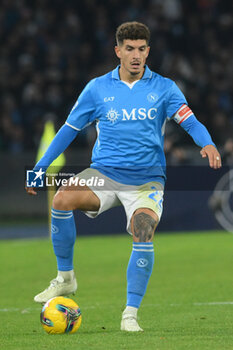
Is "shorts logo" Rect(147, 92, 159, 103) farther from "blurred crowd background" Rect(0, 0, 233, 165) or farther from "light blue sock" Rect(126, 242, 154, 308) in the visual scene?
"blurred crowd background" Rect(0, 0, 233, 165)

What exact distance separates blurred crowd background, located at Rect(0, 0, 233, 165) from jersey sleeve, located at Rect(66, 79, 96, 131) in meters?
11.9

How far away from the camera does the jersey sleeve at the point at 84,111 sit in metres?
7.16

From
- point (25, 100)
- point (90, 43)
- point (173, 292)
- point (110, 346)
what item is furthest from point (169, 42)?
point (110, 346)

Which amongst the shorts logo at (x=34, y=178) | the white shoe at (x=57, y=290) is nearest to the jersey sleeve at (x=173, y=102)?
the shorts logo at (x=34, y=178)

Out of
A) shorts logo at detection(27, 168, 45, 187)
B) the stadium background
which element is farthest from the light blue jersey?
the stadium background

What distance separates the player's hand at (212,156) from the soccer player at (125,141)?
128 mm

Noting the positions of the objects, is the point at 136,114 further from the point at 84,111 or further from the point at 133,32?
the point at 133,32

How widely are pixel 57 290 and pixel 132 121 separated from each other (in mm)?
1462

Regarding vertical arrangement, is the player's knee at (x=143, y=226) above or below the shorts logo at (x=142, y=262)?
above

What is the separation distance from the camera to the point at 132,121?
7020 millimetres

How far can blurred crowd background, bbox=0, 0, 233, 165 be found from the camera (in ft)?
66.7

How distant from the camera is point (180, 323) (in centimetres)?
730

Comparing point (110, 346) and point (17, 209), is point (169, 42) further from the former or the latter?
point (110, 346)

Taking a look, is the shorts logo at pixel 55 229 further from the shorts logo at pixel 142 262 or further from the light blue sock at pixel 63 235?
the shorts logo at pixel 142 262
